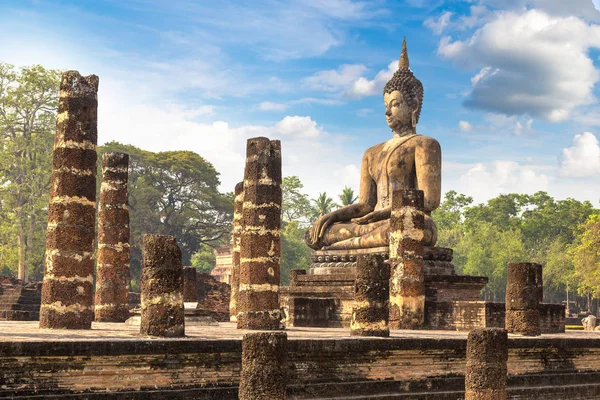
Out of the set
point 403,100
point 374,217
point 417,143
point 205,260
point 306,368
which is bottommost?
point 306,368

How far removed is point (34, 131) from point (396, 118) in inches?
896

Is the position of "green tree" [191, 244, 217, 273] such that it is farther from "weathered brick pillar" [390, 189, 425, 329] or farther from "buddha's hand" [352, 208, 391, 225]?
"weathered brick pillar" [390, 189, 425, 329]

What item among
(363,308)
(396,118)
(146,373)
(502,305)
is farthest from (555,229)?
(146,373)

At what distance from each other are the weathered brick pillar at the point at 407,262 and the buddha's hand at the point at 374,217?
2969 mm

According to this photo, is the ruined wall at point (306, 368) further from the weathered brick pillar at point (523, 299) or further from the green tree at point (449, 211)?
the green tree at point (449, 211)

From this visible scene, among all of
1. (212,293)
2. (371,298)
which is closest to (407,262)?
(371,298)

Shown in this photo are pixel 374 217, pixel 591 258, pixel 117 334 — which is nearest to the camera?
pixel 117 334

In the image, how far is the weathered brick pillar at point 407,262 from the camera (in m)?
17.0

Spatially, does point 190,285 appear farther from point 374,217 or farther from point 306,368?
point 306,368

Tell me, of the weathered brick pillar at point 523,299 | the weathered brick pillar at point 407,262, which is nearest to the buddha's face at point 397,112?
the weathered brick pillar at point 407,262

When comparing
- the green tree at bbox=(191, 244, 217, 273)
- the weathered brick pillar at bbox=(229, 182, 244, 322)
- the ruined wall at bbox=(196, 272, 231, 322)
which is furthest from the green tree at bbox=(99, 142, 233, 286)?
the weathered brick pillar at bbox=(229, 182, 244, 322)

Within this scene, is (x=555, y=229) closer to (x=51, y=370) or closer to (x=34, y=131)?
(x=34, y=131)

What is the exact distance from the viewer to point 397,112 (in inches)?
850

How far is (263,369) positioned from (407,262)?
8.35 meters
